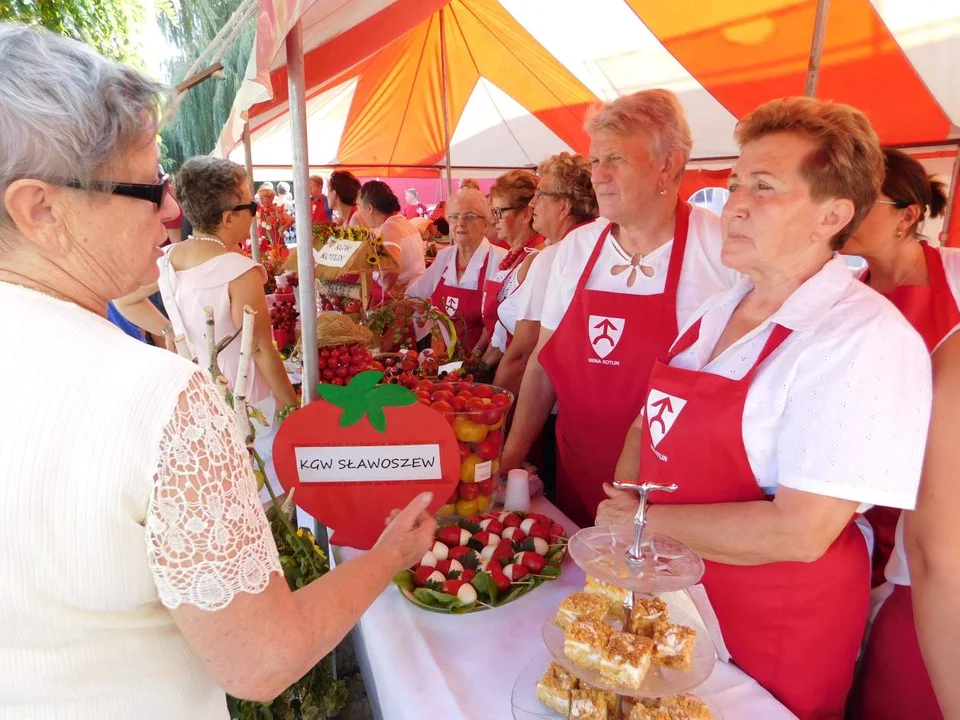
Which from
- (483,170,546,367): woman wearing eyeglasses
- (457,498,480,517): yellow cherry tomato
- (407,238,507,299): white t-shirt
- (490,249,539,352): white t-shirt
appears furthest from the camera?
(407,238,507,299): white t-shirt

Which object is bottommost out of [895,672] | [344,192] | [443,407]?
[895,672]

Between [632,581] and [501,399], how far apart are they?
769 millimetres

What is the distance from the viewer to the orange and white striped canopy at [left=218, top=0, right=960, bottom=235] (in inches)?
115

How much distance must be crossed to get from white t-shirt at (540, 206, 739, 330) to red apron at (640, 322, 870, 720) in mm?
727

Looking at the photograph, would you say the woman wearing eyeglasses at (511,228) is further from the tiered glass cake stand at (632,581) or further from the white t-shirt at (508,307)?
the tiered glass cake stand at (632,581)

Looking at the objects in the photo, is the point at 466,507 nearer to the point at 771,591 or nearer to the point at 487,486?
the point at 487,486

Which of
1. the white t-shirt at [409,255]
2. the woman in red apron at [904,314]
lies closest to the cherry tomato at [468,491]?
the woman in red apron at [904,314]

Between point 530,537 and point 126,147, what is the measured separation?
114 centimetres

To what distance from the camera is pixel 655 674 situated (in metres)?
1.01

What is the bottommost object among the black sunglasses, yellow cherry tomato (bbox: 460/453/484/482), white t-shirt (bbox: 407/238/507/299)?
yellow cherry tomato (bbox: 460/453/484/482)

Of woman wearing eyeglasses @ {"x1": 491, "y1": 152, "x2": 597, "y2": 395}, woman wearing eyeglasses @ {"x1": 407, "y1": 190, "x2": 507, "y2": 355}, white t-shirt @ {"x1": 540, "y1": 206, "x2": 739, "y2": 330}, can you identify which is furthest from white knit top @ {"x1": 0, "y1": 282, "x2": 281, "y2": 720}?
woman wearing eyeglasses @ {"x1": 407, "y1": 190, "x2": 507, "y2": 355}

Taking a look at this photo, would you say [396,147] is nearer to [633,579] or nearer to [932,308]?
[932,308]

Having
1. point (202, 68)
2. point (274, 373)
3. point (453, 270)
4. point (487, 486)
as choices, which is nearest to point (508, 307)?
point (274, 373)

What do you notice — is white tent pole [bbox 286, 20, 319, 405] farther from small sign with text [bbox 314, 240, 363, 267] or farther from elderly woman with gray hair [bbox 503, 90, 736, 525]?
small sign with text [bbox 314, 240, 363, 267]
